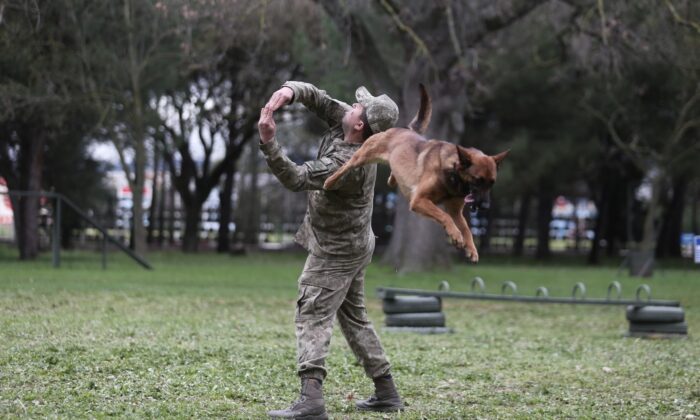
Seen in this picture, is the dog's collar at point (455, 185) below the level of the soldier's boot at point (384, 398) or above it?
above

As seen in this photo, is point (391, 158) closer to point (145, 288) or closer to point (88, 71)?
point (145, 288)

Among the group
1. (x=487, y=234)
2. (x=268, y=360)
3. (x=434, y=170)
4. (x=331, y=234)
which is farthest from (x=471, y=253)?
(x=487, y=234)

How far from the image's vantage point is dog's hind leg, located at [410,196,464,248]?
4.84 meters

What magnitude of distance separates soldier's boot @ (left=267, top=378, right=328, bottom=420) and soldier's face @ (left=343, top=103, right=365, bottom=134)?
1569 mm

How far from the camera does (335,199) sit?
6230 millimetres

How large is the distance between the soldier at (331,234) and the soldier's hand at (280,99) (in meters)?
0.06

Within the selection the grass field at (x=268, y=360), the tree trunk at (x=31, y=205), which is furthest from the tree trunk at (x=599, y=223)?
the tree trunk at (x=31, y=205)

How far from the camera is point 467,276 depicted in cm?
2267

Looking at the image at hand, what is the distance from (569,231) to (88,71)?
28.0 m

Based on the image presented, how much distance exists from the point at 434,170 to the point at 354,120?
1200 mm

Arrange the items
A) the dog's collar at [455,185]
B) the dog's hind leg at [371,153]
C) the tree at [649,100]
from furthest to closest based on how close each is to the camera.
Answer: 1. the tree at [649,100]
2. the dog's hind leg at [371,153]
3. the dog's collar at [455,185]

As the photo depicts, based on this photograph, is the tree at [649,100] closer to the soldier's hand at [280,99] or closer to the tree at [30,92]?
the tree at [30,92]

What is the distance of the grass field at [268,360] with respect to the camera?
6.94 meters

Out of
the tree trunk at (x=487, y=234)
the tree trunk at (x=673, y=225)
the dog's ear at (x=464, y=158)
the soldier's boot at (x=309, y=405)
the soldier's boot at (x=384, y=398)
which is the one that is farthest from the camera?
the tree trunk at (x=487, y=234)
